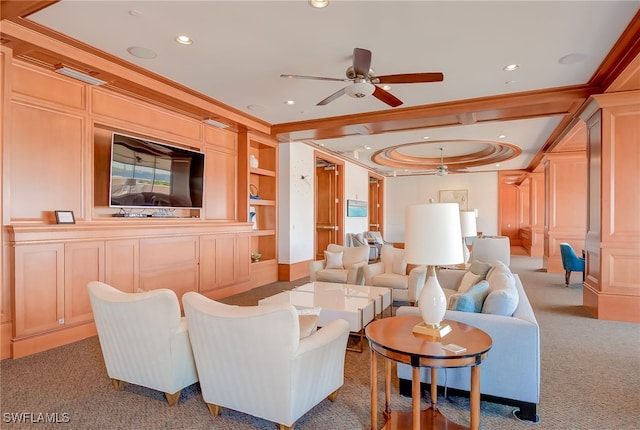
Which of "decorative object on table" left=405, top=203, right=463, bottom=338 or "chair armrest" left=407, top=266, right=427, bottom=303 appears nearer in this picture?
"decorative object on table" left=405, top=203, right=463, bottom=338

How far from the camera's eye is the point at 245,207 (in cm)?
632

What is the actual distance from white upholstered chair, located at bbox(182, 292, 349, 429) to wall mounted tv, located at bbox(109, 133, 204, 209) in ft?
9.12

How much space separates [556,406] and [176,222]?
467 centimetres

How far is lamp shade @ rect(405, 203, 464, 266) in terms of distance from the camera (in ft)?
6.70

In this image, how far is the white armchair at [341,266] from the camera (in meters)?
5.40

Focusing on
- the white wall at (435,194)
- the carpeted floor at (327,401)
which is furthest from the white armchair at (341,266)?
the white wall at (435,194)

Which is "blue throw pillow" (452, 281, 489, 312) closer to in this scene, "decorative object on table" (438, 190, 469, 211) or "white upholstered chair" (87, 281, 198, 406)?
"white upholstered chair" (87, 281, 198, 406)

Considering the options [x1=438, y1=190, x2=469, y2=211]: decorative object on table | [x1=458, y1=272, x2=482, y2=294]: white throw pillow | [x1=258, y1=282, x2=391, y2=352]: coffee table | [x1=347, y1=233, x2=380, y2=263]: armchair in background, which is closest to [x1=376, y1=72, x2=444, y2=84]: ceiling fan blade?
[x1=458, y1=272, x2=482, y2=294]: white throw pillow

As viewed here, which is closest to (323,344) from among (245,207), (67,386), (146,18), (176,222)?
(67,386)

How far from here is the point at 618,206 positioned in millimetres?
4512

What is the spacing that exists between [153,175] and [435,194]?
10682 millimetres

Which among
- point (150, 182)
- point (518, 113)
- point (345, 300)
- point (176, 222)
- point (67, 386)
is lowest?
point (67, 386)

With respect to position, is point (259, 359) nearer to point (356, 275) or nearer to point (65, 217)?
point (65, 217)

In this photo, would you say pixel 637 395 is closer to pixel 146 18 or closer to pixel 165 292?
pixel 165 292
